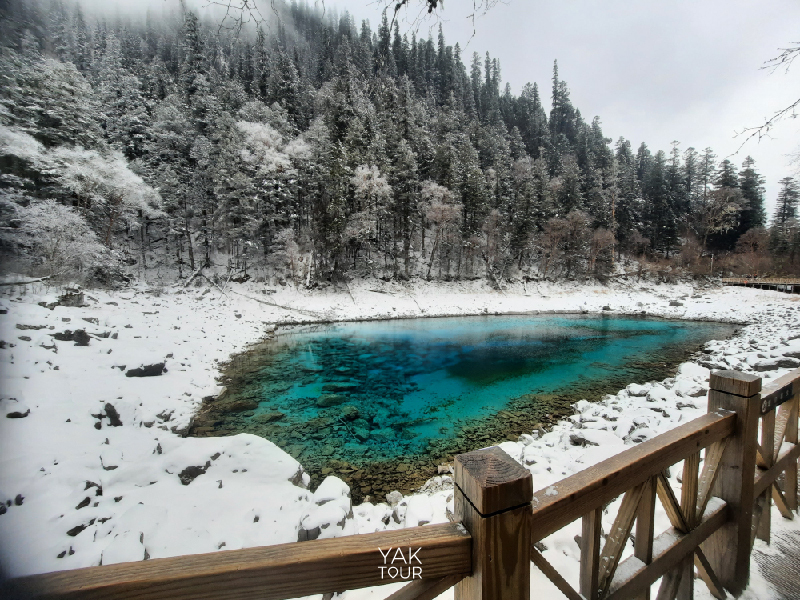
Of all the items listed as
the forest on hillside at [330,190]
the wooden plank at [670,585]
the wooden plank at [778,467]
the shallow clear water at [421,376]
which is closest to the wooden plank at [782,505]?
the wooden plank at [778,467]

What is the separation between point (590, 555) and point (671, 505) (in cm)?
64

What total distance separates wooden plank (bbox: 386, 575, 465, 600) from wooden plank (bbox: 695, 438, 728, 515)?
5.56ft

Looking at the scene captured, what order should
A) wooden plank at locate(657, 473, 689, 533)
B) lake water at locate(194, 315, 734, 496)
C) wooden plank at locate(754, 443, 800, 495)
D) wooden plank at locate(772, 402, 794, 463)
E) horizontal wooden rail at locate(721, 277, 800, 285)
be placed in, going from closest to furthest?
wooden plank at locate(657, 473, 689, 533) < wooden plank at locate(754, 443, 800, 495) < wooden plank at locate(772, 402, 794, 463) < lake water at locate(194, 315, 734, 496) < horizontal wooden rail at locate(721, 277, 800, 285)

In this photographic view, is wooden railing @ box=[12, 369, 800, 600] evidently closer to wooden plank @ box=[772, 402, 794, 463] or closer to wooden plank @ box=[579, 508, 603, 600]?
wooden plank @ box=[579, 508, 603, 600]

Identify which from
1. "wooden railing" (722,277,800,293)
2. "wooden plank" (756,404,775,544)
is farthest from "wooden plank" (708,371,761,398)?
"wooden railing" (722,277,800,293)

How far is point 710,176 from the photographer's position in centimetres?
3881

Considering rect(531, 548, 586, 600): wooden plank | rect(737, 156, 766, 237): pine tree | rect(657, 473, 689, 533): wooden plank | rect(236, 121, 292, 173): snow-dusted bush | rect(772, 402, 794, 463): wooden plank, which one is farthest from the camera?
rect(737, 156, 766, 237): pine tree

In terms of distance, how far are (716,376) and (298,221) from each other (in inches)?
1085

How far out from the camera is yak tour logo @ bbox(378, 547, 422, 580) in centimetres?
79

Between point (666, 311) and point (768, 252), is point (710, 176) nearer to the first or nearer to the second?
point (768, 252)

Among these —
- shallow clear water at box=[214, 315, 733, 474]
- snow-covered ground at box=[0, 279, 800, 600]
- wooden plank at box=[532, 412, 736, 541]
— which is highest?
wooden plank at box=[532, 412, 736, 541]

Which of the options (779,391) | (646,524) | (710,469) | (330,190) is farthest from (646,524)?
(330,190)

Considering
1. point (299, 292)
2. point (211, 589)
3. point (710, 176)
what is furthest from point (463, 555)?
point (710, 176)

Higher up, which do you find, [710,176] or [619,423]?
[710,176]
